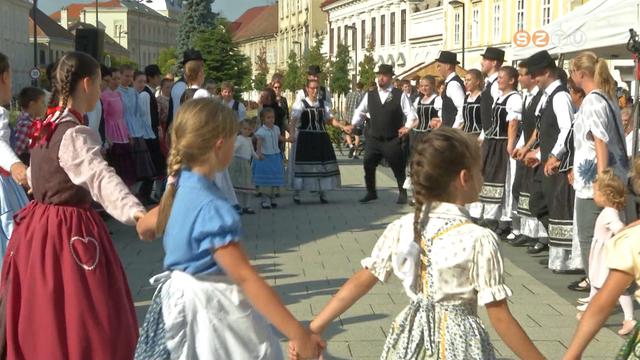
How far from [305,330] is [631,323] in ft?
12.3

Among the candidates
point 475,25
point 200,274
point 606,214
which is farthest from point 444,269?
point 475,25

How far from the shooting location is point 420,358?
3.51 meters

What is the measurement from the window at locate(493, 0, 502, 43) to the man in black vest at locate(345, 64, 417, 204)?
34.5 metres

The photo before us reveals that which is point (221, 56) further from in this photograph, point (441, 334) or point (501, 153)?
point (441, 334)

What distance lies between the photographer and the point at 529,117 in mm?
10461

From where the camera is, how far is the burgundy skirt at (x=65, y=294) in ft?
15.0

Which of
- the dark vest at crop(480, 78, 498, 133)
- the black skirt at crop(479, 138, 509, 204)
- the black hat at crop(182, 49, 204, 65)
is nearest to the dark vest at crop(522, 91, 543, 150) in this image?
the black skirt at crop(479, 138, 509, 204)

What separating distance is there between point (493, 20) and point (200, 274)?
47.2 metres

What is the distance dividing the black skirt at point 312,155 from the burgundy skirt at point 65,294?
1020 cm

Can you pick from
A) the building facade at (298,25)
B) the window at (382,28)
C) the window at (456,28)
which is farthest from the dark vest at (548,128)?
the building facade at (298,25)

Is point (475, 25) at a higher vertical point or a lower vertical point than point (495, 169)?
higher

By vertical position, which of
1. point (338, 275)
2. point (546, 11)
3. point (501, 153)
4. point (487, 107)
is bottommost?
point (338, 275)

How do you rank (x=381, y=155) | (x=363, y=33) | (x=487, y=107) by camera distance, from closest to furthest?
1. (x=487, y=107)
2. (x=381, y=155)
3. (x=363, y=33)

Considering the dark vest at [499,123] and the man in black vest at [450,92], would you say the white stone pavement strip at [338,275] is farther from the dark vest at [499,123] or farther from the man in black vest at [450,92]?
the dark vest at [499,123]
